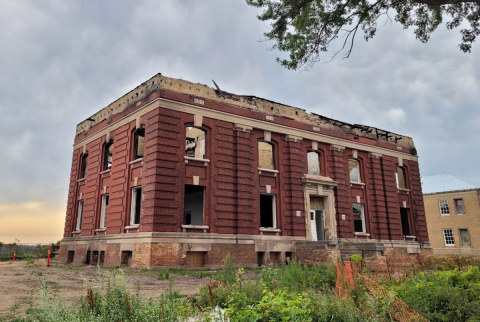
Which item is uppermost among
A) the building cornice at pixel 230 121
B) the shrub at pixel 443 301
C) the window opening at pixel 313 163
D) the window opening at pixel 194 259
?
the building cornice at pixel 230 121

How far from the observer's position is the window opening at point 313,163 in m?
24.4

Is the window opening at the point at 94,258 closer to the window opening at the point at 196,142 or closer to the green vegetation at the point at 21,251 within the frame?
the window opening at the point at 196,142

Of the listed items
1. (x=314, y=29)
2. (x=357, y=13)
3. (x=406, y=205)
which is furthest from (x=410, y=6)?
(x=406, y=205)

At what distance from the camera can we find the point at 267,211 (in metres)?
22.0

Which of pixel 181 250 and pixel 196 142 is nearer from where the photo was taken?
pixel 181 250

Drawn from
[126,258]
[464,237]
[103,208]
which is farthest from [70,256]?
[464,237]

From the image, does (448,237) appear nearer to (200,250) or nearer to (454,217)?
(454,217)

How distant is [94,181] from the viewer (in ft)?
75.8

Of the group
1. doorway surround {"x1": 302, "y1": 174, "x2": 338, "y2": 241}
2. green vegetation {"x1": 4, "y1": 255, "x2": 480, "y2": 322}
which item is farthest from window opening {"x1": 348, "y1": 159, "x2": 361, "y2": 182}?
green vegetation {"x1": 4, "y1": 255, "x2": 480, "y2": 322}

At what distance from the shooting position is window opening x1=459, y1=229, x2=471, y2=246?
38.5 metres

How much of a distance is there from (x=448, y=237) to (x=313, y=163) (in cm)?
2552

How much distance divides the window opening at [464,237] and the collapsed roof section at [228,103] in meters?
17.6

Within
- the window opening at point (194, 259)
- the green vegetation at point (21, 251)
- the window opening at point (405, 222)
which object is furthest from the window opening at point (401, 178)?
the green vegetation at point (21, 251)

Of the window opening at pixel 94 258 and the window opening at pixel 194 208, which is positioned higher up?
the window opening at pixel 194 208
